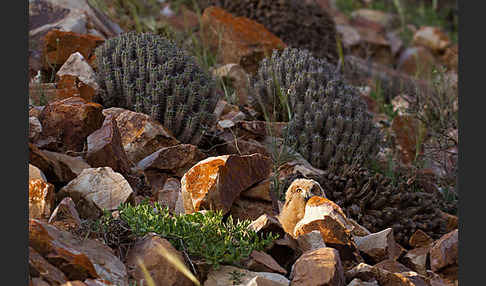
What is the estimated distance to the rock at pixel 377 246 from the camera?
370cm

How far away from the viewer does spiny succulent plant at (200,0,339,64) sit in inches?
328

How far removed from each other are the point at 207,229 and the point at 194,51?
13.5 ft

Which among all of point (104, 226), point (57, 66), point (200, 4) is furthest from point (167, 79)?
point (200, 4)

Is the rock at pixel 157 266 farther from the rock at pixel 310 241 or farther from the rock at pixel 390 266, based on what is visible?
the rock at pixel 390 266

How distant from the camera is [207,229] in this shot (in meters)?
3.13

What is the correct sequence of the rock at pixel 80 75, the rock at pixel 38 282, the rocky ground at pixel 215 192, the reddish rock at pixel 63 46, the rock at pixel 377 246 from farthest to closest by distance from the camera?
the reddish rock at pixel 63 46, the rock at pixel 80 75, the rock at pixel 377 246, the rocky ground at pixel 215 192, the rock at pixel 38 282

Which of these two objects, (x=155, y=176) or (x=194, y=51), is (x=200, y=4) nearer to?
(x=194, y=51)

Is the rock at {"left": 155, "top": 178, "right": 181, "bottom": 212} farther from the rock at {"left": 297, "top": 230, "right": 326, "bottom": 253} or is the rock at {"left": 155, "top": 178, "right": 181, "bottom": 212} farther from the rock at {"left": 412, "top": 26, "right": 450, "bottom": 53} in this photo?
the rock at {"left": 412, "top": 26, "right": 450, "bottom": 53}

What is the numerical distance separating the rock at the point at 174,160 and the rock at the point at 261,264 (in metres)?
1.32

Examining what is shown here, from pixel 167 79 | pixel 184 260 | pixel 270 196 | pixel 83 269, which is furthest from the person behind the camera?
pixel 167 79

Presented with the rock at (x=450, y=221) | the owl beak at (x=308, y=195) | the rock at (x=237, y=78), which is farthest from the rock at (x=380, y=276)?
the rock at (x=237, y=78)

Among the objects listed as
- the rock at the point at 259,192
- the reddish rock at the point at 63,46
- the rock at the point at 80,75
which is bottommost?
the rock at the point at 259,192

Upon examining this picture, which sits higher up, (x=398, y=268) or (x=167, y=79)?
(x=167, y=79)

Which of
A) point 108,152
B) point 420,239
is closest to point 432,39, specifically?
point 420,239
